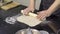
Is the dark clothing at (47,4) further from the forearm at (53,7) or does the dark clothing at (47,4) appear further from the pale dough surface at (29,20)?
the pale dough surface at (29,20)

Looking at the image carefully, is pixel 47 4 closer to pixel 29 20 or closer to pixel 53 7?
pixel 53 7

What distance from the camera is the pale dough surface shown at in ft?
3.67

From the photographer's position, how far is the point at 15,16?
1219mm

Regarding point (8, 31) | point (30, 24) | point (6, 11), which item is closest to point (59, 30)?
point (30, 24)

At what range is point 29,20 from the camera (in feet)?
3.80

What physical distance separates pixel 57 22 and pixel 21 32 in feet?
1.03

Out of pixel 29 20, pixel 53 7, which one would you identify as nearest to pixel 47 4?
pixel 53 7

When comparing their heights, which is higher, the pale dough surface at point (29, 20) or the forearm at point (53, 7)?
the forearm at point (53, 7)

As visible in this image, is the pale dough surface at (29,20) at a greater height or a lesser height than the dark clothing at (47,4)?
lesser

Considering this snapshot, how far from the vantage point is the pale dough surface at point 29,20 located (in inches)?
44.0

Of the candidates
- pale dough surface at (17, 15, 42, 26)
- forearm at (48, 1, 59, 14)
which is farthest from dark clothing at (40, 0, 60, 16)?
pale dough surface at (17, 15, 42, 26)

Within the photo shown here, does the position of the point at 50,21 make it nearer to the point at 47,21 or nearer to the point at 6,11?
the point at 47,21

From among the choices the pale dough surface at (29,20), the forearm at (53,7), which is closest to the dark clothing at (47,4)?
the forearm at (53,7)

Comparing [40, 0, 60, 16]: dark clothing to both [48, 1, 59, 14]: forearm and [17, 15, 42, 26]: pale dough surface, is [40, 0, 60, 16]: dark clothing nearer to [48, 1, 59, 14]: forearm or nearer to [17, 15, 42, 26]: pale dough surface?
[48, 1, 59, 14]: forearm
